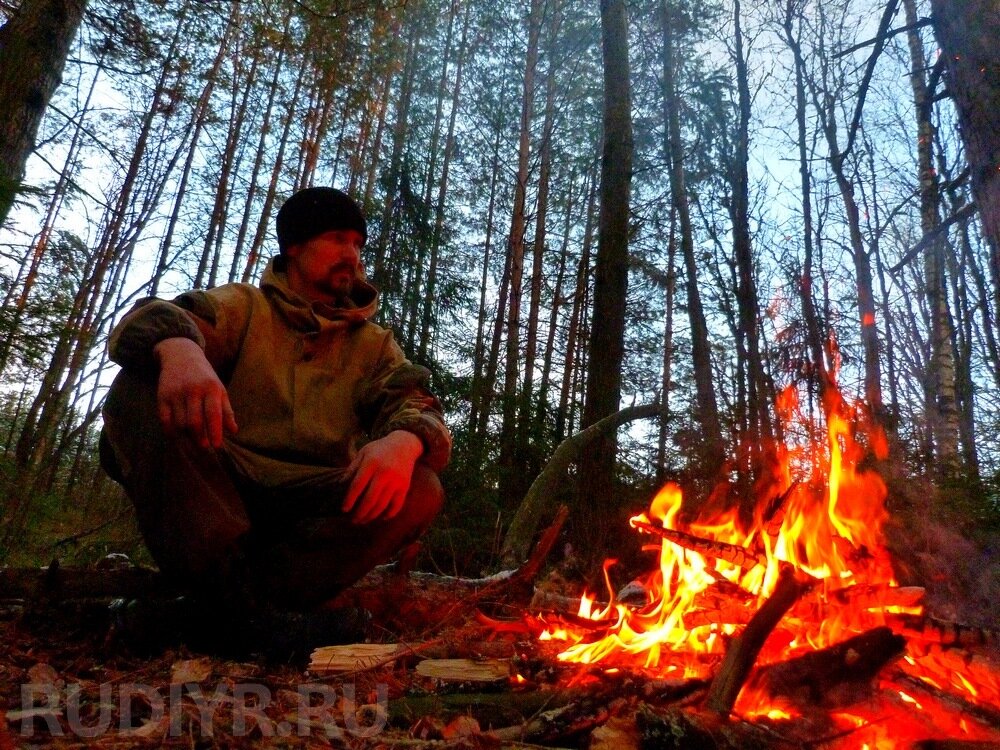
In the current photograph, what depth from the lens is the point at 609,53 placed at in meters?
7.14

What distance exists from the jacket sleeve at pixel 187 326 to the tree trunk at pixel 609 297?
3.73 metres

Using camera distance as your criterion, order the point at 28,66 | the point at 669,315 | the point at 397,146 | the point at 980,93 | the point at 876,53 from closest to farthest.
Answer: the point at 980,93 < the point at 876,53 < the point at 28,66 < the point at 397,146 < the point at 669,315

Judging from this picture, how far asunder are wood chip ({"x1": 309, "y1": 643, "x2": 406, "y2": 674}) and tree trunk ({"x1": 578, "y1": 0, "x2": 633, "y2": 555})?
339 centimetres

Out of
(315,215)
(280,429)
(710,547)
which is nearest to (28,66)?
(315,215)

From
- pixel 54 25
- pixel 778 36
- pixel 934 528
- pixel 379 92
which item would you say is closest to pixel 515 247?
pixel 379 92

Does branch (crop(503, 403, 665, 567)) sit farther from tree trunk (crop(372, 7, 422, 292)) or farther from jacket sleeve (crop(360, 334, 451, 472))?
tree trunk (crop(372, 7, 422, 292))

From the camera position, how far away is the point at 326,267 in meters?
2.79

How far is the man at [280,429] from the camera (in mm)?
2100

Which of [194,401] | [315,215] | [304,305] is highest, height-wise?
[315,215]

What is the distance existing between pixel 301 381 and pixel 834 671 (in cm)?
208

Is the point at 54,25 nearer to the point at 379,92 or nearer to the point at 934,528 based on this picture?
the point at 934,528

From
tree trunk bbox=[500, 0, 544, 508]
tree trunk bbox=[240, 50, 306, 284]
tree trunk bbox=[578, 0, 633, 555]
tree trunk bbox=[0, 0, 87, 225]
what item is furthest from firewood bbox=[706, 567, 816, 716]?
tree trunk bbox=[240, 50, 306, 284]

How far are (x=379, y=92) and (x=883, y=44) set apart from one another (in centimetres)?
1257

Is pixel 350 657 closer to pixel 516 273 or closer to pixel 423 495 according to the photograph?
pixel 423 495
